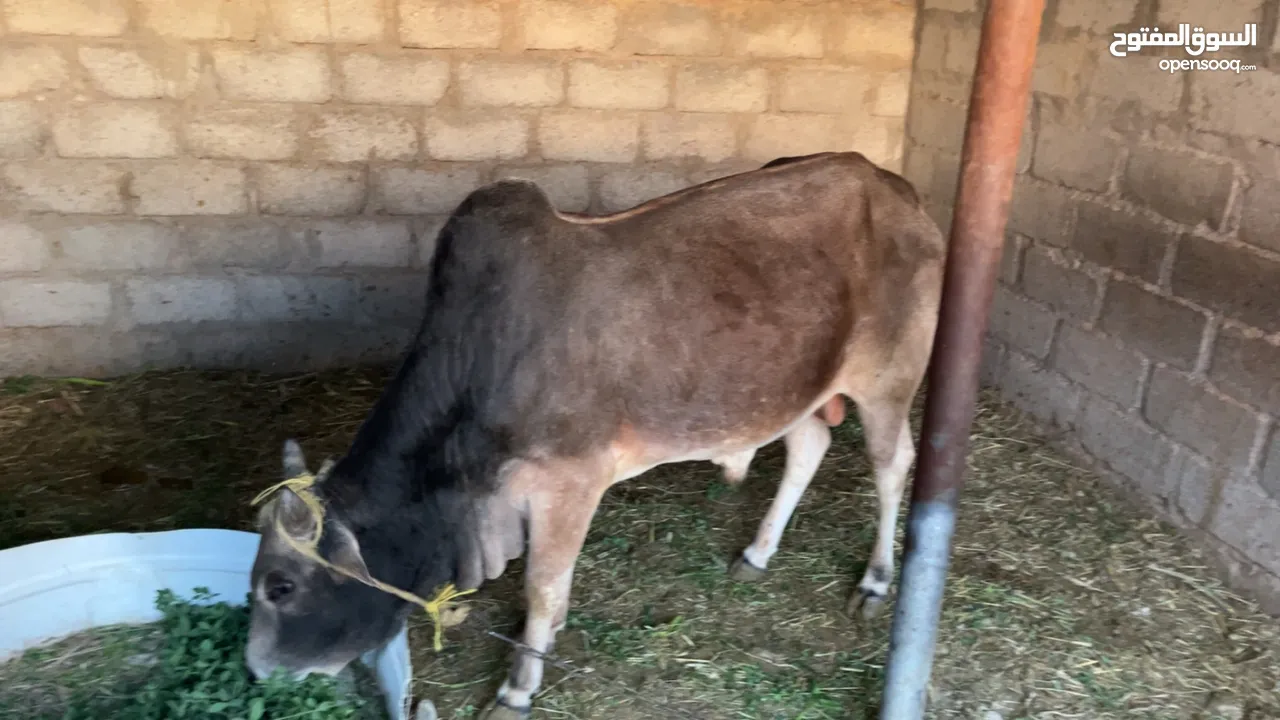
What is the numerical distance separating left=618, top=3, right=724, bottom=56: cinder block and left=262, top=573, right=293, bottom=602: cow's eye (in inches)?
131

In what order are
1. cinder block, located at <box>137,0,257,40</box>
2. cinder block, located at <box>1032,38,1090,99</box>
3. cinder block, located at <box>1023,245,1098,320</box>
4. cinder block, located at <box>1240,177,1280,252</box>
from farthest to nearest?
cinder block, located at <box>137,0,257,40</box> → cinder block, located at <box>1023,245,1098,320</box> → cinder block, located at <box>1032,38,1090,99</box> → cinder block, located at <box>1240,177,1280,252</box>

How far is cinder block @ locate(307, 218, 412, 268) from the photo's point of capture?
4.67 metres

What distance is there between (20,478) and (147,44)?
6.73ft

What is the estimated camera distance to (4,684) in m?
2.68

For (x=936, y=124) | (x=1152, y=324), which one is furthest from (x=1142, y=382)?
(x=936, y=124)

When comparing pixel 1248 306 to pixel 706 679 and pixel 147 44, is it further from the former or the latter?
pixel 147 44

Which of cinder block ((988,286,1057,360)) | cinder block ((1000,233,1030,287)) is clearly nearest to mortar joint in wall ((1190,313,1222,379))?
cinder block ((988,286,1057,360))

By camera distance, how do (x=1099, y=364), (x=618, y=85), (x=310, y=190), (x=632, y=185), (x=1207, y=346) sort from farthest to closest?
(x=632, y=185), (x=618, y=85), (x=310, y=190), (x=1099, y=364), (x=1207, y=346)

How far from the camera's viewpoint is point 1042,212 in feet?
13.8

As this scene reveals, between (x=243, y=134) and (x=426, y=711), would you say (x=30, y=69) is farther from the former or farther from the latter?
(x=426, y=711)

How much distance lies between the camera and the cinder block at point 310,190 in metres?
4.54

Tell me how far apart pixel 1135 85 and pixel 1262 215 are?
2.72 feet

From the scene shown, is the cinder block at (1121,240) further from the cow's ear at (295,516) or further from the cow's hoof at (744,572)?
the cow's ear at (295,516)

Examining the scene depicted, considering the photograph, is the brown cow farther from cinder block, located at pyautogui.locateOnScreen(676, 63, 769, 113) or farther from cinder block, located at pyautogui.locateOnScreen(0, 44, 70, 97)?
cinder block, located at pyautogui.locateOnScreen(0, 44, 70, 97)
